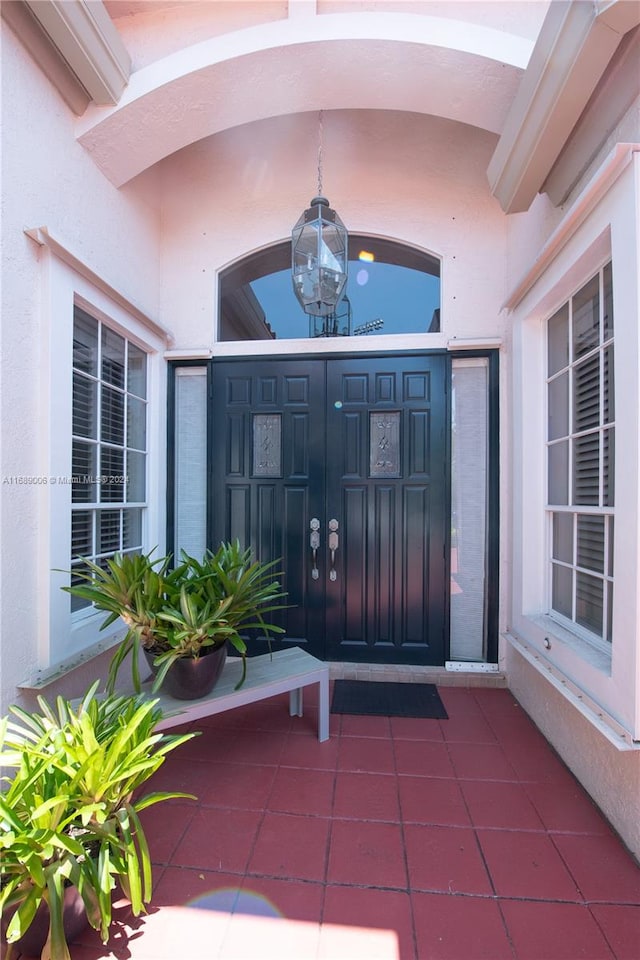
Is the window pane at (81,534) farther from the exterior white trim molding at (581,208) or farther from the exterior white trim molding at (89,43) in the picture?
the exterior white trim molding at (581,208)

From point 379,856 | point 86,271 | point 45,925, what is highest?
point 86,271

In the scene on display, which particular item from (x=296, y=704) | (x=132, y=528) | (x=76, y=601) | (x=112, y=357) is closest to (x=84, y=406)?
(x=112, y=357)

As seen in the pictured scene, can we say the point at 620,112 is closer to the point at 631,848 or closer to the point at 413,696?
the point at 631,848

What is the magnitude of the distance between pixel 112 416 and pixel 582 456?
2689 millimetres

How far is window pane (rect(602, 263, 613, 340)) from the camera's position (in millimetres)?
1959

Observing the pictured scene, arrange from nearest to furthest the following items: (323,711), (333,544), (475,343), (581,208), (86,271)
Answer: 1. (581,208)
2. (86,271)
3. (323,711)
4. (475,343)
5. (333,544)

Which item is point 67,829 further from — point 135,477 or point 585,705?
point 135,477

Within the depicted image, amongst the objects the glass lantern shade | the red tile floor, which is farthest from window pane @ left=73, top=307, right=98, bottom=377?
the red tile floor

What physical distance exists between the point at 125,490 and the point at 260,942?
2355 mm

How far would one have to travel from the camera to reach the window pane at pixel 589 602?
2072 millimetres

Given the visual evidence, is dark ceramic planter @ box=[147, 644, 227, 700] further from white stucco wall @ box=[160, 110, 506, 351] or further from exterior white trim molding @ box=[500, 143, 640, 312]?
exterior white trim molding @ box=[500, 143, 640, 312]

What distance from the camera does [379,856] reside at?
164 cm

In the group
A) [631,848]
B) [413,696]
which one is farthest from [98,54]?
[631,848]

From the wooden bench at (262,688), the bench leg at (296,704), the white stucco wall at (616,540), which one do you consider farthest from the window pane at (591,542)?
the bench leg at (296,704)
